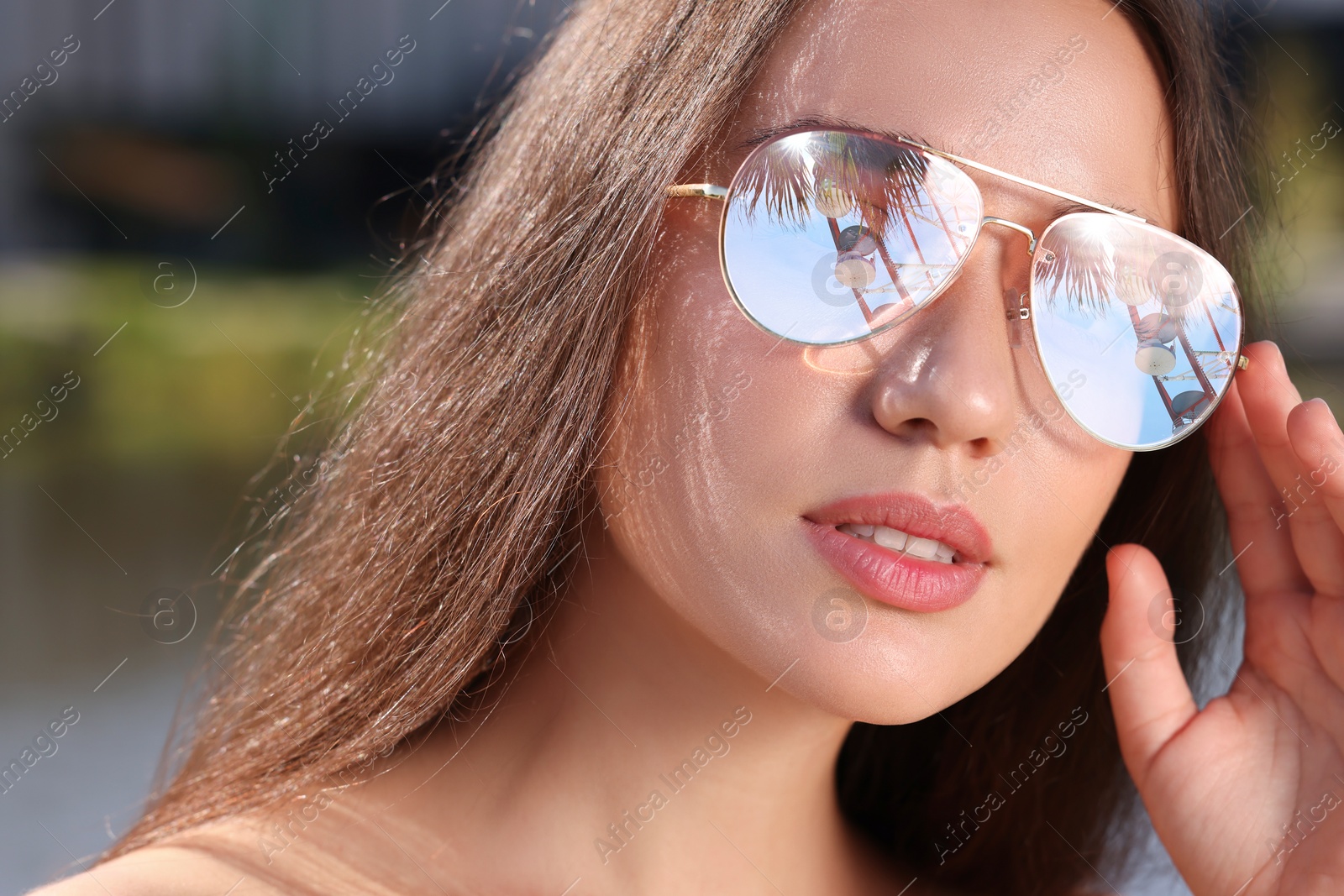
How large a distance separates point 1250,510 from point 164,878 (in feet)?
6.13

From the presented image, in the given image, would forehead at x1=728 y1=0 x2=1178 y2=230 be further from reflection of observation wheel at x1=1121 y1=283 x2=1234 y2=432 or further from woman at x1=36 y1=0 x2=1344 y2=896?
reflection of observation wheel at x1=1121 y1=283 x2=1234 y2=432

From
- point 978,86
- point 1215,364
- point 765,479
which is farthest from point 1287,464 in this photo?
point 765,479

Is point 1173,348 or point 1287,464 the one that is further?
point 1287,464

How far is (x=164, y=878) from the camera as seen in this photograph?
1.52m

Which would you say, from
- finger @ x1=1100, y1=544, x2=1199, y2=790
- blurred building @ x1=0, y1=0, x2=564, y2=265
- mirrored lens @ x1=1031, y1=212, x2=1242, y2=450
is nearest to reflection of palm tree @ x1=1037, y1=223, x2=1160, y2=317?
mirrored lens @ x1=1031, y1=212, x2=1242, y2=450

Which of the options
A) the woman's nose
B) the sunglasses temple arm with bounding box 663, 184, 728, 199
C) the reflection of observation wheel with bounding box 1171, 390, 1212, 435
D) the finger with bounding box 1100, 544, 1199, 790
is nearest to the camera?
the woman's nose

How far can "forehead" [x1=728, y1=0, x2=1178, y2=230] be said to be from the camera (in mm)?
1476

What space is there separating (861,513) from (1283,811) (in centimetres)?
98

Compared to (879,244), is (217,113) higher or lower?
higher

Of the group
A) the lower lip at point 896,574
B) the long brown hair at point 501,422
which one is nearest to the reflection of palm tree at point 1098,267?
the long brown hair at point 501,422

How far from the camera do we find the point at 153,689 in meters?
4.45

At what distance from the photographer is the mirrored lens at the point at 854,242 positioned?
1.44 meters

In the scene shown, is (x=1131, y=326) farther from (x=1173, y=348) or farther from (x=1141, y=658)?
(x=1141, y=658)

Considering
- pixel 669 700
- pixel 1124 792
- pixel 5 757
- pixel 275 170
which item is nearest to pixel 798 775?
pixel 669 700
